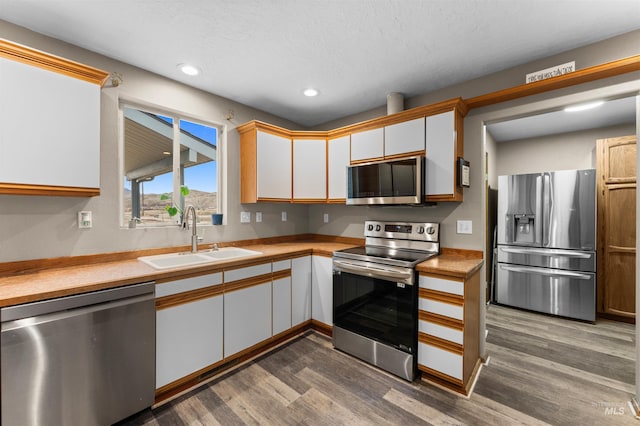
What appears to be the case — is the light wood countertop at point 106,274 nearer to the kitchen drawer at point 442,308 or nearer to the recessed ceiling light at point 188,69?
the kitchen drawer at point 442,308

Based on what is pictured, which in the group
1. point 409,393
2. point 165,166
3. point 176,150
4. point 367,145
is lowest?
point 409,393

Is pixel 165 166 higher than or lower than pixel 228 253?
higher

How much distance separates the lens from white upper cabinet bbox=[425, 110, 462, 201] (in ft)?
7.49

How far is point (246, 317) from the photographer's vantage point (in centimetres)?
229

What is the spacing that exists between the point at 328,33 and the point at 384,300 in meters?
2.07

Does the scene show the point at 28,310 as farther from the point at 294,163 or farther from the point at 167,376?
the point at 294,163

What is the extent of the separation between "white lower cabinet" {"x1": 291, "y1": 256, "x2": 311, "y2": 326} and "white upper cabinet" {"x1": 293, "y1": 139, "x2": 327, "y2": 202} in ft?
2.60

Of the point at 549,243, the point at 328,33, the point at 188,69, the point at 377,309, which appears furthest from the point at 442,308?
the point at 188,69

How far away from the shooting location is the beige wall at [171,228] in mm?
1788

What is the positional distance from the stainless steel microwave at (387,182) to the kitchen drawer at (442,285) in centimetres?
69

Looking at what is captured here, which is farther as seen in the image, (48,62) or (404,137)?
(404,137)

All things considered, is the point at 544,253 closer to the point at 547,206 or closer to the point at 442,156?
the point at 547,206

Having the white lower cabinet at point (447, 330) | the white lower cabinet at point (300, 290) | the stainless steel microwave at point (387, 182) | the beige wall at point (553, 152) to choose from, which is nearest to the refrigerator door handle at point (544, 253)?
the beige wall at point (553, 152)

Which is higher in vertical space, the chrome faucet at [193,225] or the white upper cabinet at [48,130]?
the white upper cabinet at [48,130]
